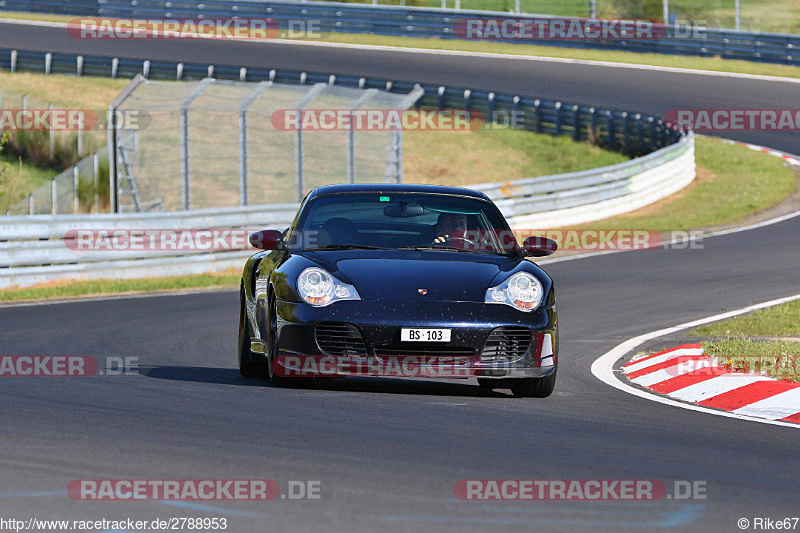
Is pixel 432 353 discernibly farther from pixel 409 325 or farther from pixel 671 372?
pixel 671 372

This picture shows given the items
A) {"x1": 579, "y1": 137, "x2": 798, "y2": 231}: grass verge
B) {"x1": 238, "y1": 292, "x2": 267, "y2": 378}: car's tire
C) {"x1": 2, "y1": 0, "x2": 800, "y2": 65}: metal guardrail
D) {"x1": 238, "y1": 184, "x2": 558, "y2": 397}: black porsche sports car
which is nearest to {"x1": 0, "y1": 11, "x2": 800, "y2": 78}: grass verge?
{"x1": 2, "y1": 0, "x2": 800, "y2": 65}: metal guardrail

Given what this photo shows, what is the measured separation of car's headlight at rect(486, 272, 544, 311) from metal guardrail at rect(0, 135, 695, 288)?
10.3 m

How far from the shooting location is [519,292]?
8.84 metres

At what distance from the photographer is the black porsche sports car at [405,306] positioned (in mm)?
8562

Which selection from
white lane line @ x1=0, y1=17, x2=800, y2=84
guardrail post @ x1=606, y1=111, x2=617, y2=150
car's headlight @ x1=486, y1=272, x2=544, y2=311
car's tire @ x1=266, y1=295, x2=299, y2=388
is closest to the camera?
car's headlight @ x1=486, y1=272, x2=544, y2=311

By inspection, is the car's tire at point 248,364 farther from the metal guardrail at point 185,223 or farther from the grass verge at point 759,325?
the metal guardrail at point 185,223

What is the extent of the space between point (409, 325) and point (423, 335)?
0.35ft

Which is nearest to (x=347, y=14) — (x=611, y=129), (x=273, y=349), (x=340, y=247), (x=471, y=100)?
(x=471, y=100)

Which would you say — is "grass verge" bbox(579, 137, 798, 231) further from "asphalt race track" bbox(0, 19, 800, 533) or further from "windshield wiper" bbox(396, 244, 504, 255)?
"windshield wiper" bbox(396, 244, 504, 255)

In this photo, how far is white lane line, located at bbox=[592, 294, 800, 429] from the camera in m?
8.39

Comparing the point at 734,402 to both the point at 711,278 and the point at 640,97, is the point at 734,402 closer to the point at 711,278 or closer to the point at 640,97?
the point at 711,278

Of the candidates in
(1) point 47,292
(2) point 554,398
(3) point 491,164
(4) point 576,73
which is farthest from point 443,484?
(4) point 576,73

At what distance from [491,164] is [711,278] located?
17.2m

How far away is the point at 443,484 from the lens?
232 inches
